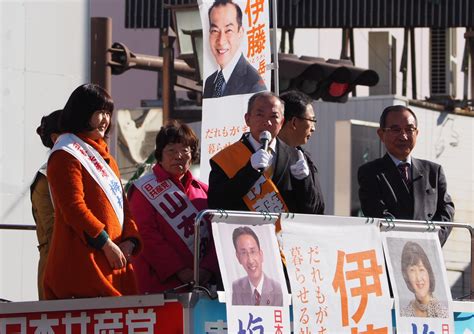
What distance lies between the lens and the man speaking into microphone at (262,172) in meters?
7.04

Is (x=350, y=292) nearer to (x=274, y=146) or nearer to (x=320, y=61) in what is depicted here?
(x=274, y=146)

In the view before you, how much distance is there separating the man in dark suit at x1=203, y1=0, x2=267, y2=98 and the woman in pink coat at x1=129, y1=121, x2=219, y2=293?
88.7 inches

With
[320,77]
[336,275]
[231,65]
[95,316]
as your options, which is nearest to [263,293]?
[336,275]

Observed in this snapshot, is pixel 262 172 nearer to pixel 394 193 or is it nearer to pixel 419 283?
pixel 419 283

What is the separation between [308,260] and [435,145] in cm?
1621

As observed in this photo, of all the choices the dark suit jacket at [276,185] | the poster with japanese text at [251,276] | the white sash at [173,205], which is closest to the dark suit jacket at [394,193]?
the dark suit jacket at [276,185]

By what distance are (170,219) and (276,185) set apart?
2.12 ft

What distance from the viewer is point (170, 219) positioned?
24.4ft

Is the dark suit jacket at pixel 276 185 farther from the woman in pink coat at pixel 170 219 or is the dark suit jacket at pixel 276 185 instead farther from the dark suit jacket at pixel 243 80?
the dark suit jacket at pixel 243 80

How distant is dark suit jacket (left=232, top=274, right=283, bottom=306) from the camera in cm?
653

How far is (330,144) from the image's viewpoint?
22.2 meters

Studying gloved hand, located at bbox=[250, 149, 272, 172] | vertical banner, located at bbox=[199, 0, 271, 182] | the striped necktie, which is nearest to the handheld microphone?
gloved hand, located at bbox=[250, 149, 272, 172]

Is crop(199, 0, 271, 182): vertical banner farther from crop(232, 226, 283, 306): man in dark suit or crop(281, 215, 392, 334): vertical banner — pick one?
crop(232, 226, 283, 306): man in dark suit

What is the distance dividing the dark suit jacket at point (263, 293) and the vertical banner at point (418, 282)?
2.64ft
